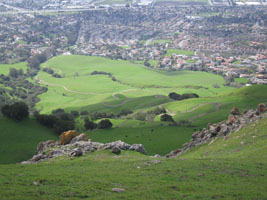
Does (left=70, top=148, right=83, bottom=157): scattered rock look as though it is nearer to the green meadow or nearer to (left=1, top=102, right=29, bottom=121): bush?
the green meadow

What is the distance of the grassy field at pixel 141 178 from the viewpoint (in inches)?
994

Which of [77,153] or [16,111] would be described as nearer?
[77,153]

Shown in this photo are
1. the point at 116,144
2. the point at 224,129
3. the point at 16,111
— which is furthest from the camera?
the point at 16,111

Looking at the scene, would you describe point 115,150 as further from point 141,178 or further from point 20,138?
point 20,138

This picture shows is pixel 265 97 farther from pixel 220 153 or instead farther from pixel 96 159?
pixel 96 159

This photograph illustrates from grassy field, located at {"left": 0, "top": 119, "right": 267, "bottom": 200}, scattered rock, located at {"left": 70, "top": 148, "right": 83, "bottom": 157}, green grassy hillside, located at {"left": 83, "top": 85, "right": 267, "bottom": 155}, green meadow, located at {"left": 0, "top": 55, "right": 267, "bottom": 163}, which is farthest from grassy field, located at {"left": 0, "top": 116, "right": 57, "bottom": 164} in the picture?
grassy field, located at {"left": 0, "top": 119, "right": 267, "bottom": 200}

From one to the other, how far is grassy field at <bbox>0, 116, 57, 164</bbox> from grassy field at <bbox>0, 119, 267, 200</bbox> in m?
28.3

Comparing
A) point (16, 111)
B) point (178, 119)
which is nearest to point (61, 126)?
point (16, 111)

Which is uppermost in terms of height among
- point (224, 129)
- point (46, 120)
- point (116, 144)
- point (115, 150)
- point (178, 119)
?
point (224, 129)

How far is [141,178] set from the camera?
100ft

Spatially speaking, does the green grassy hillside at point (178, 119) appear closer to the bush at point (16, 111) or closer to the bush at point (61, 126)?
the bush at point (61, 126)

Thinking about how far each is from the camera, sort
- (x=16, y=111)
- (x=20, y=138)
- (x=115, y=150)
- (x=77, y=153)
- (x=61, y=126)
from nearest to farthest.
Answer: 1. (x=77, y=153)
2. (x=115, y=150)
3. (x=20, y=138)
4. (x=16, y=111)
5. (x=61, y=126)

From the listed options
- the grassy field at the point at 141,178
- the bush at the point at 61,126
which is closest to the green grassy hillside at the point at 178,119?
the bush at the point at 61,126

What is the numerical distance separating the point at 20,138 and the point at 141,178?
5152 centimetres
